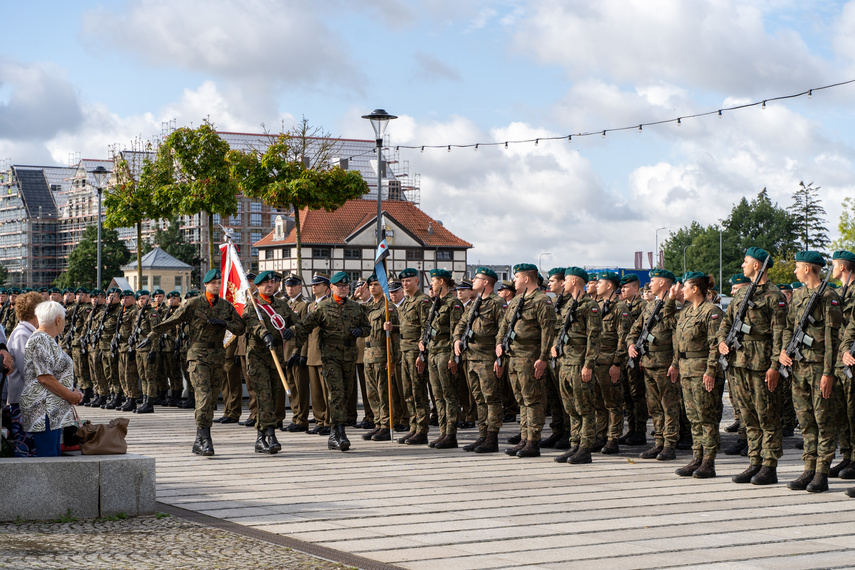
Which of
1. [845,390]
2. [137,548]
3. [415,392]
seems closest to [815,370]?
[845,390]

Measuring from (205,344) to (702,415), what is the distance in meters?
5.61

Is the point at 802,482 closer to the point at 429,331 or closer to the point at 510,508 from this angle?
the point at 510,508

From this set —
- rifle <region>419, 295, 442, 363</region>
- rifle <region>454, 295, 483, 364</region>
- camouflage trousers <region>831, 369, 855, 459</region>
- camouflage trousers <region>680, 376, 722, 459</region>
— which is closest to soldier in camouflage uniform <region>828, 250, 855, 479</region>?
camouflage trousers <region>831, 369, 855, 459</region>

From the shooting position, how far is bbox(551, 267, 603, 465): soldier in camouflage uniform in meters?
11.0

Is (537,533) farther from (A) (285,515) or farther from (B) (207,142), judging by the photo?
(B) (207,142)

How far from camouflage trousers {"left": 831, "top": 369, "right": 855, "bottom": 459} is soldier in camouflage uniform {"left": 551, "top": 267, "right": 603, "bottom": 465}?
100 inches

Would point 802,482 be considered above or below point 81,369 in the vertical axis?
below

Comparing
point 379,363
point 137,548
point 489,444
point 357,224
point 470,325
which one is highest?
point 357,224

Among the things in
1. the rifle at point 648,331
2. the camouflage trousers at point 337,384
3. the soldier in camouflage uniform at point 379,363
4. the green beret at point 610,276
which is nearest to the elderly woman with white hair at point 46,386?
the camouflage trousers at point 337,384

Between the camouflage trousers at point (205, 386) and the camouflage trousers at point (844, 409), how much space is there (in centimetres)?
657

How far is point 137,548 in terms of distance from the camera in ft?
22.0

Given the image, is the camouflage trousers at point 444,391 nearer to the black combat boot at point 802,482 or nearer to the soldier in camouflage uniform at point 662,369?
the soldier in camouflage uniform at point 662,369

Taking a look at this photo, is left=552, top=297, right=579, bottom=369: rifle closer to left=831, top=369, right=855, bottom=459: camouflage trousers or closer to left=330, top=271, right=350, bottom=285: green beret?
left=831, top=369, right=855, bottom=459: camouflage trousers

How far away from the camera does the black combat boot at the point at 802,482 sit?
29.9ft
